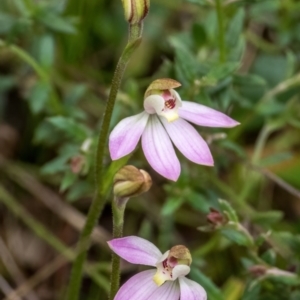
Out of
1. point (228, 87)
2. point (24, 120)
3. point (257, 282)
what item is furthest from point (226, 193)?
point (24, 120)

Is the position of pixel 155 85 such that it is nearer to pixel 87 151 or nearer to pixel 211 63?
pixel 87 151

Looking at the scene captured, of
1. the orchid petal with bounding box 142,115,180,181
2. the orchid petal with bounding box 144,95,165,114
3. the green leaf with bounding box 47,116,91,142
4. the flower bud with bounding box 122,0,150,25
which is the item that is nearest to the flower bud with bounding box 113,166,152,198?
the orchid petal with bounding box 142,115,180,181

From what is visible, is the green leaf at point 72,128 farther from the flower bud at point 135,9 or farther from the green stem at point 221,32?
the flower bud at point 135,9

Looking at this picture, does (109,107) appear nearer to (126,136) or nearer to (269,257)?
(126,136)

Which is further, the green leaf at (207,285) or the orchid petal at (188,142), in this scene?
the green leaf at (207,285)

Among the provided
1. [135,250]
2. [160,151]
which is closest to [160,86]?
[160,151]

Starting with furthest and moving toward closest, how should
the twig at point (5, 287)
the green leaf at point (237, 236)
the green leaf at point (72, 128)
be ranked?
the twig at point (5, 287) < the green leaf at point (72, 128) < the green leaf at point (237, 236)

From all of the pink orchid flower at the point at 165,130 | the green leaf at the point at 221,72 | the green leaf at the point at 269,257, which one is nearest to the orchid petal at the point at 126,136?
the pink orchid flower at the point at 165,130
